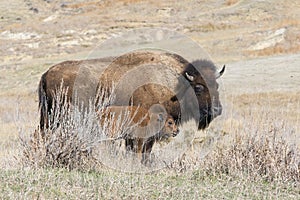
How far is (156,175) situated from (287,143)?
73.6 inches

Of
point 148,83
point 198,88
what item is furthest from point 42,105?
point 198,88

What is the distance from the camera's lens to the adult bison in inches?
369

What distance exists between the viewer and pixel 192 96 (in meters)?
9.46

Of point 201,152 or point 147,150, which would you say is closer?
point 201,152

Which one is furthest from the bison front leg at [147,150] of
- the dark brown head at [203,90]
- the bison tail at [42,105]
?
the bison tail at [42,105]

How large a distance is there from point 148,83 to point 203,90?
1.00 metres

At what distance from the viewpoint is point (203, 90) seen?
9.41m

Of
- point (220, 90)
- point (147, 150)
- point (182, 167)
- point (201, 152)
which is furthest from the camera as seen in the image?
point (220, 90)

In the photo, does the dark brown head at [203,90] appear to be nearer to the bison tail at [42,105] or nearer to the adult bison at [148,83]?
the adult bison at [148,83]

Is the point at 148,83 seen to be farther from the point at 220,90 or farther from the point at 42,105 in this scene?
the point at 220,90

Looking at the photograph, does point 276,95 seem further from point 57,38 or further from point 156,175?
point 57,38

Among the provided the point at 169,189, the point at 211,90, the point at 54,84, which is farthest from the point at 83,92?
the point at 169,189

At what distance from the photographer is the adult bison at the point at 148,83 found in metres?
9.38

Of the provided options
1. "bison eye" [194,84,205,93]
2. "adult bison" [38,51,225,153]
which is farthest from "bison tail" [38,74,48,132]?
"bison eye" [194,84,205,93]
